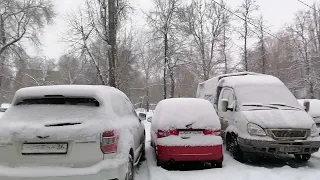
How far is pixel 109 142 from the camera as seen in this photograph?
4.12 metres

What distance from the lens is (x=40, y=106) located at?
4.35 meters

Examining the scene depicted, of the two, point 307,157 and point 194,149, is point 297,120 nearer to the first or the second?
point 307,157

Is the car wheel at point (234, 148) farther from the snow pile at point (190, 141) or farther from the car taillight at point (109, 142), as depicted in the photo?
the car taillight at point (109, 142)

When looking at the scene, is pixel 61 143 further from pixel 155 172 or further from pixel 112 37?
pixel 112 37

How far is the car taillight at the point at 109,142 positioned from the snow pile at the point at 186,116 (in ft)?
7.49

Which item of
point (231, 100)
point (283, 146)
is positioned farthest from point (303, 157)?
point (231, 100)

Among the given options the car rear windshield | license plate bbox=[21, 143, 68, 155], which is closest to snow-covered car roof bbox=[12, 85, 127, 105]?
the car rear windshield

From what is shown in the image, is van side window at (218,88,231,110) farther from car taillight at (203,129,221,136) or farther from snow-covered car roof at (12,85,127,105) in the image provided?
snow-covered car roof at (12,85,127,105)

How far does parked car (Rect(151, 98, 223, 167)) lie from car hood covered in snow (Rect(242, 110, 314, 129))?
1018mm

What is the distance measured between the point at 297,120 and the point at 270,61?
42.3 meters

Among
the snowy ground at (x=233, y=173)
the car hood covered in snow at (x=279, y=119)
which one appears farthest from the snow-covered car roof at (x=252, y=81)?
the snowy ground at (x=233, y=173)

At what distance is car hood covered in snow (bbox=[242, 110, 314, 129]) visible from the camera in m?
6.71

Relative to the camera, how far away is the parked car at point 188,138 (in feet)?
20.5

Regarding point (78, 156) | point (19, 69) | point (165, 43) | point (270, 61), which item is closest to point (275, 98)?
point (78, 156)
